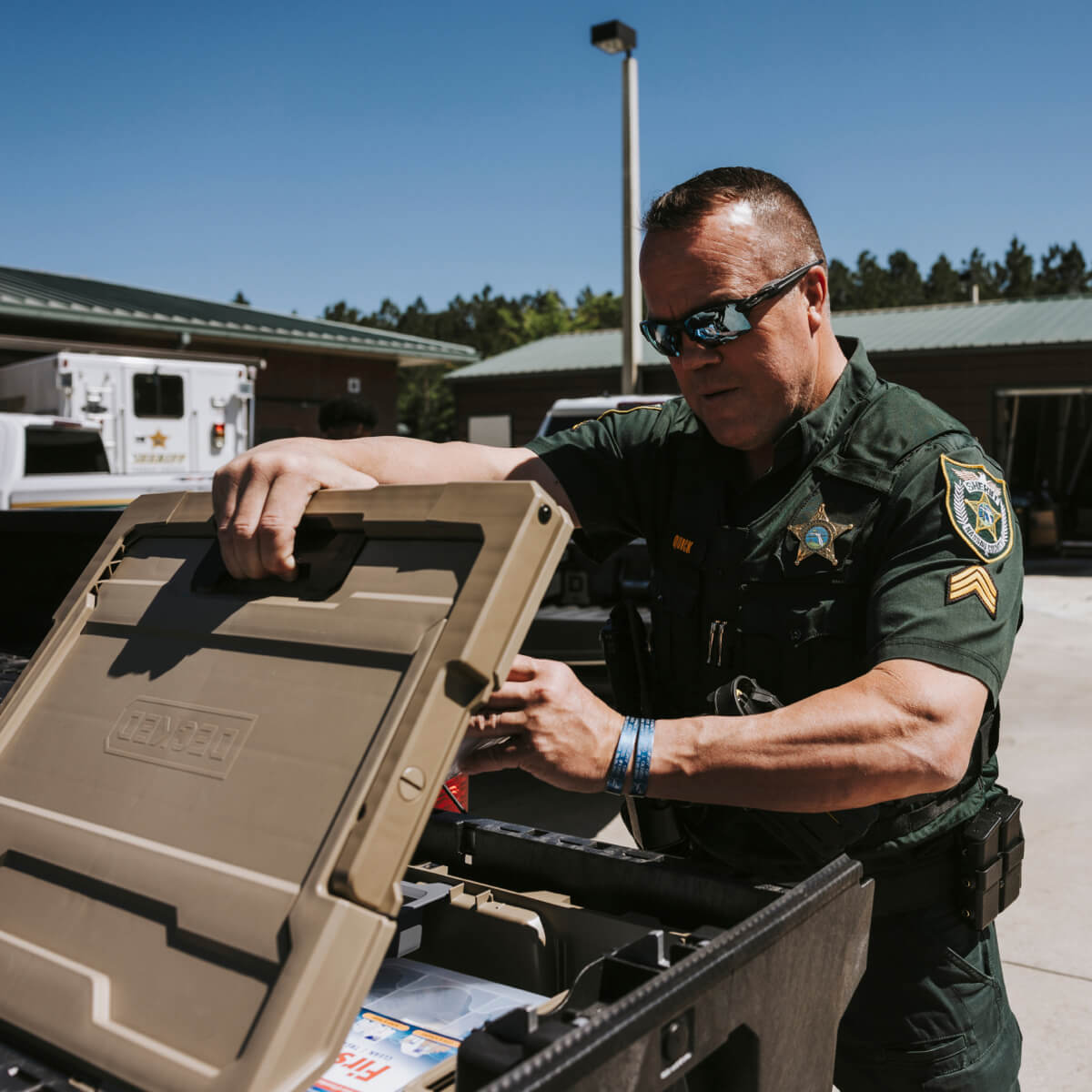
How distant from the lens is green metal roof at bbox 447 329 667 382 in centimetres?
2205

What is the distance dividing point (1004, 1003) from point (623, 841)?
9.26 feet

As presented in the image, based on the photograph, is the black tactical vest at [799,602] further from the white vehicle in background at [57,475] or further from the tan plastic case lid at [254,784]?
the white vehicle in background at [57,475]

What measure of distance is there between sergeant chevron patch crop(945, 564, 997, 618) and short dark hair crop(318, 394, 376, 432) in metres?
5.98

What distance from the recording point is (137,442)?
38.1 feet

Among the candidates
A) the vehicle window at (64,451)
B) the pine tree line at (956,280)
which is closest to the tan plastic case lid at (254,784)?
the vehicle window at (64,451)

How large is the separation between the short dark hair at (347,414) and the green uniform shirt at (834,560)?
5278mm

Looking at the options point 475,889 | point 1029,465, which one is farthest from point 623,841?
point 1029,465

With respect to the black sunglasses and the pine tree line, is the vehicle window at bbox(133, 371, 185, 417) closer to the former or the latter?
the black sunglasses

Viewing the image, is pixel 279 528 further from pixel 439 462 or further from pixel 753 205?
pixel 753 205

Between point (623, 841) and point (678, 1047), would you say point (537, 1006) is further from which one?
point (623, 841)

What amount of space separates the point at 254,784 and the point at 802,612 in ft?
3.06

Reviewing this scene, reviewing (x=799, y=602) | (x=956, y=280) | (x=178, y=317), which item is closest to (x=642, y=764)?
(x=799, y=602)

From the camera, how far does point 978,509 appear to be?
62.6 inches

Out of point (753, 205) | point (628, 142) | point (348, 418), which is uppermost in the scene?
point (628, 142)
